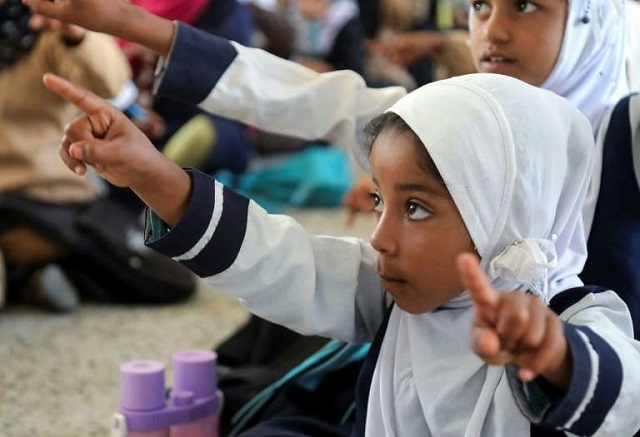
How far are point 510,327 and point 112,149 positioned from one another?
0.34 metres

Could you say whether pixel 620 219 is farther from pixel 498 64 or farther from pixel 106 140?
pixel 106 140

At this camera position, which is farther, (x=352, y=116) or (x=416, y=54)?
(x=416, y=54)

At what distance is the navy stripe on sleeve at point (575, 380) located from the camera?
2.25 feet

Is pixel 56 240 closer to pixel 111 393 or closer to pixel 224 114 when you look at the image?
pixel 111 393

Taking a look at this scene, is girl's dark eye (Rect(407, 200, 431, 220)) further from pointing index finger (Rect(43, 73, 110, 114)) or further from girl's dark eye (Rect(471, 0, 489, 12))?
girl's dark eye (Rect(471, 0, 489, 12))

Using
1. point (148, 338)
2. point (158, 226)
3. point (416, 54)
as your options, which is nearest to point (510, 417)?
point (158, 226)

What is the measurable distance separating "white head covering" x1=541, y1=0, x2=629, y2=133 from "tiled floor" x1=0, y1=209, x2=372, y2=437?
73 cm

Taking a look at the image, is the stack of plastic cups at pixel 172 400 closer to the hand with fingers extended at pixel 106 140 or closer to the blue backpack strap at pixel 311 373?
the blue backpack strap at pixel 311 373

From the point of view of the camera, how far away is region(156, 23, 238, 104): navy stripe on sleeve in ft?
3.59

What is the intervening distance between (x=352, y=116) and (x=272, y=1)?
2.16 meters

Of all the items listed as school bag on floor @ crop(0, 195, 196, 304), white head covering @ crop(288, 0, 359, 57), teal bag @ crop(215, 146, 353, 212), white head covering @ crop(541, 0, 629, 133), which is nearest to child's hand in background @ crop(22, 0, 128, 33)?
white head covering @ crop(541, 0, 629, 133)

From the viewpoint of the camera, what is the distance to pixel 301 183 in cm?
290

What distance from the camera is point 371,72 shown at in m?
4.10

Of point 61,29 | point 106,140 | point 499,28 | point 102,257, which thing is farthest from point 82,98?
point 102,257
